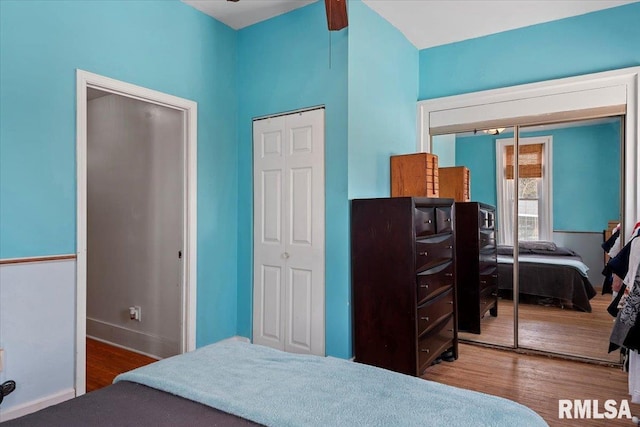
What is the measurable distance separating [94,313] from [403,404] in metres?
3.56

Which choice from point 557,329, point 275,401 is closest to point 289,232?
point 275,401

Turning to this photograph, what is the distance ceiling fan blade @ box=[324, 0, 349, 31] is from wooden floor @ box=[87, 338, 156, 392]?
2847mm

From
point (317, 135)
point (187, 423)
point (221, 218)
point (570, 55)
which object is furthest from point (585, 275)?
point (187, 423)

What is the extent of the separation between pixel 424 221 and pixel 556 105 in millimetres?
1635

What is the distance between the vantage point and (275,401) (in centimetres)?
122

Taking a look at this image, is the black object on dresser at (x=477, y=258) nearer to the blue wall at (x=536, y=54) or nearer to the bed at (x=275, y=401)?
the blue wall at (x=536, y=54)

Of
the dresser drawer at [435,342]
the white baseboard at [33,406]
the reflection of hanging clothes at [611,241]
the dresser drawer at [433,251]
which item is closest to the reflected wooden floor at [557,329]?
the reflection of hanging clothes at [611,241]

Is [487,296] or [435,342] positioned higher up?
[487,296]

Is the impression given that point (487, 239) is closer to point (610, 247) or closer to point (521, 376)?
point (610, 247)

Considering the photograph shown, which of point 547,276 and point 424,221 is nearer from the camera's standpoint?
point 424,221

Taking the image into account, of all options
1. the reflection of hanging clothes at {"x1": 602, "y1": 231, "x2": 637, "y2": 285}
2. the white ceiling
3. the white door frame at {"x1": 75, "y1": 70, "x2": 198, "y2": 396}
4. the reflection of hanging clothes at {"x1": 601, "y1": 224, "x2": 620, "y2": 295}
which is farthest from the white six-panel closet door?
the reflection of hanging clothes at {"x1": 601, "y1": 224, "x2": 620, "y2": 295}

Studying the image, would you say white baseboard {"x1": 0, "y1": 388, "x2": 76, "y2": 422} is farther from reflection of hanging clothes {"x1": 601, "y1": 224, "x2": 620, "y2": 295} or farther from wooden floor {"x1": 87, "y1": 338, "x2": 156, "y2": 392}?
reflection of hanging clothes {"x1": 601, "y1": 224, "x2": 620, "y2": 295}

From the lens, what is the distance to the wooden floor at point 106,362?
2.84 meters

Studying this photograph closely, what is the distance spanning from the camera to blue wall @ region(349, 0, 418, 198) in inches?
115
